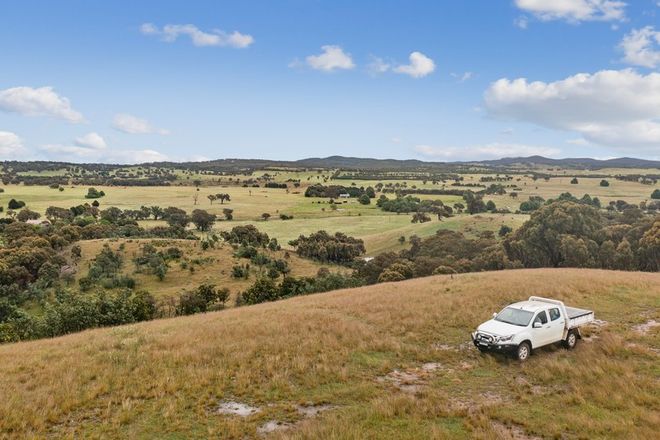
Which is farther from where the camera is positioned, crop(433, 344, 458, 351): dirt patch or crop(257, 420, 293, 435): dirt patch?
crop(433, 344, 458, 351): dirt patch

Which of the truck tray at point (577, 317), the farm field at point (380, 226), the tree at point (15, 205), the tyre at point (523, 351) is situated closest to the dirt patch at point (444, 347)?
the tyre at point (523, 351)

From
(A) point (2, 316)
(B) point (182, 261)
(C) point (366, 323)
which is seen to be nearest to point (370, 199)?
(B) point (182, 261)

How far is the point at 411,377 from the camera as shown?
15.2m

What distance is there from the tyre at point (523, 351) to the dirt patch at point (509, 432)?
5378 millimetres

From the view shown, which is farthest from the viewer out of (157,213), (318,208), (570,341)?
(318,208)

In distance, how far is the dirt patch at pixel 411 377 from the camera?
14.4m

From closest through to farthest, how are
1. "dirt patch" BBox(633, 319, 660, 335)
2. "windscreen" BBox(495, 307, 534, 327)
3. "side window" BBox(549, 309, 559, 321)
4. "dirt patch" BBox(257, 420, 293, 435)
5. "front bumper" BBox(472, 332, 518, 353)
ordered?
"dirt patch" BBox(257, 420, 293, 435)
"front bumper" BBox(472, 332, 518, 353)
"windscreen" BBox(495, 307, 534, 327)
"side window" BBox(549, 309, 559, 321)
"dirt patch" BBox(633, 319, 660, 335)

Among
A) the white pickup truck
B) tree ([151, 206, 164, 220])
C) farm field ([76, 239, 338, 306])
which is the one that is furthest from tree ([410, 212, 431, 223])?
the white pickup truck

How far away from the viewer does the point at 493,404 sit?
12.8 metres

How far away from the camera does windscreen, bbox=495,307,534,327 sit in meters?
17.3

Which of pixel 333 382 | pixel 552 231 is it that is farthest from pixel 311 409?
pixel 552 231

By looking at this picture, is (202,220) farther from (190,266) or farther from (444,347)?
(444,347)

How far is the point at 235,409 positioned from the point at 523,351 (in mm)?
10849

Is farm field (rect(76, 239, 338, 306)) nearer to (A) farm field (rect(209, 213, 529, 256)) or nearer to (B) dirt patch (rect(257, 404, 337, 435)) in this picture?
(A) farm field (rect(209, 213, 529, 256))
